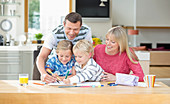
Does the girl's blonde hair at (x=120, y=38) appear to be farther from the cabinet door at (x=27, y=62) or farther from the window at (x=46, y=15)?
the window at (x=46, y=15)

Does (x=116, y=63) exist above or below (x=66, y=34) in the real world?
below

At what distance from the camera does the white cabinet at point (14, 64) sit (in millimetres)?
5578

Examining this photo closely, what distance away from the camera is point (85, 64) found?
2.41 m

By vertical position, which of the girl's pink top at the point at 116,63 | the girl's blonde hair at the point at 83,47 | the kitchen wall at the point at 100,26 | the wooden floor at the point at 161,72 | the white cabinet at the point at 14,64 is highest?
the kitchen wall at the point at 100,26

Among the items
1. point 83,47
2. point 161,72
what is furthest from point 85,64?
point 161,72

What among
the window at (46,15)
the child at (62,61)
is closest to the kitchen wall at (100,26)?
→ the window at (46,15)

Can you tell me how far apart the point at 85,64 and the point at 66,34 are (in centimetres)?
39

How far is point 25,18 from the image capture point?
6719 millimetres

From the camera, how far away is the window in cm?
695

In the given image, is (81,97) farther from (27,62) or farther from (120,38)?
(27,62)

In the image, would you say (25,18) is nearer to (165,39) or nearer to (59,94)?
(59,94)

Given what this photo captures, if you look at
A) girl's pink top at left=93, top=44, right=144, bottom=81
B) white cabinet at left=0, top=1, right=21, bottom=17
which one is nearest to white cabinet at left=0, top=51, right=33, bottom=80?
white cabinet at left=0, top=1, right=21, bottom=17

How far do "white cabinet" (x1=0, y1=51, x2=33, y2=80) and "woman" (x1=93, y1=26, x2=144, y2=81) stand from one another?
122 inches

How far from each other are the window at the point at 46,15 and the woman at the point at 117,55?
4344 mm
